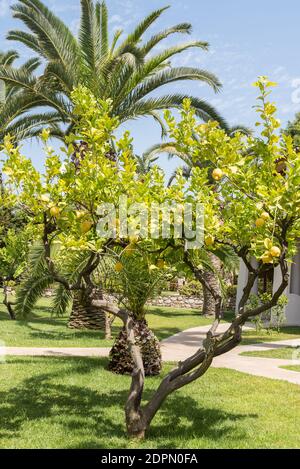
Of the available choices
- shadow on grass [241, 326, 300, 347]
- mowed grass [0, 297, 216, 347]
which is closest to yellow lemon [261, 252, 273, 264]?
mowed grass [0, 297, 216, 347]

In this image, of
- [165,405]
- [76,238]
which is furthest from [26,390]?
[76,238]

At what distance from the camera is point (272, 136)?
5203 mm

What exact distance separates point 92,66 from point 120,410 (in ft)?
31.3

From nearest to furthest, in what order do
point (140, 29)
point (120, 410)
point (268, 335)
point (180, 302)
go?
point (120, 410), point (140, 29), point (268, 335), point (180, 302)

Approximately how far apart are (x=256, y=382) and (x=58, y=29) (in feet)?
34.2

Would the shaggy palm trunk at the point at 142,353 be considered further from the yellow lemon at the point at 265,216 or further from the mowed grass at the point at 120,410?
the yellow lemon at the point at 265,216

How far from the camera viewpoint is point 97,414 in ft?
22.2

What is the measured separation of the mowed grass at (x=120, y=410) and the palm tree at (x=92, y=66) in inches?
290

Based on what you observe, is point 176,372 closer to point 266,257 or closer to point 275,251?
point 266,257

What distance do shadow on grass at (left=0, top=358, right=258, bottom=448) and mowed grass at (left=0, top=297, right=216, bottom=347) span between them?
3.92 meters

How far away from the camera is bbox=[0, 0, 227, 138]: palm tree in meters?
13.2

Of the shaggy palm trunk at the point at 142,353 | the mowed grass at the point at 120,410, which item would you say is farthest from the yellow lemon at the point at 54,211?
the shaggy palm trunk at the point at 142,353

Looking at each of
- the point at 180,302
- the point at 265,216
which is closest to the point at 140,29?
the point at 265,216
